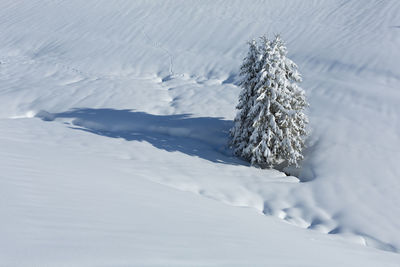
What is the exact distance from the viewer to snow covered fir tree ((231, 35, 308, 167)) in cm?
948

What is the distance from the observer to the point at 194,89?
15992 mm

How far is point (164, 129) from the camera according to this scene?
1215 cm

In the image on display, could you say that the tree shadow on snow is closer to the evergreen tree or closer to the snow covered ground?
the snow covered ground

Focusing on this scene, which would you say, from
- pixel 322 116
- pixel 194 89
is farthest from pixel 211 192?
pixel 194 89

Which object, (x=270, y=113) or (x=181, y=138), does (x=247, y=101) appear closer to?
(x=270, y=113)

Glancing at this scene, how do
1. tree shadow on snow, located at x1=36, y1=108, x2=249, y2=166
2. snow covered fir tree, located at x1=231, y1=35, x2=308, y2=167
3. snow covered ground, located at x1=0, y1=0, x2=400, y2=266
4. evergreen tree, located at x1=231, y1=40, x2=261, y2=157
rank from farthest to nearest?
tree shadow on snow, located at x1=36, y1=108, x2=249, y2=166 → evergreen tree, located at x1=231, y1=40, x2=261, y2=157 → snow covered fir tree, located at x1=231, y1=35, x2=308, y2=167 → snow covered ground, located at x1=0, y1=0, x2=400, y2=266

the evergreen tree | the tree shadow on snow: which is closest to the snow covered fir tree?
the evergreen tree

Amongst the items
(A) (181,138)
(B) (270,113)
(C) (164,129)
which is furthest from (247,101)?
(C) (164,129)

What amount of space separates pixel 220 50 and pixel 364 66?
851 cm

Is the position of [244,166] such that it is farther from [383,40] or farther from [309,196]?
[383,40]

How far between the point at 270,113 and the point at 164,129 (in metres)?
4.36

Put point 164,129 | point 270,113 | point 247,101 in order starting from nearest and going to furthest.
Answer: point 270,113 → point 247,101 → point 164,129

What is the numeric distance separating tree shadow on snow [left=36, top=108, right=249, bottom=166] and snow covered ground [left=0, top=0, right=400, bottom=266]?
0.08m

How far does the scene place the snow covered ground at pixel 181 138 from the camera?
2.76 metres
